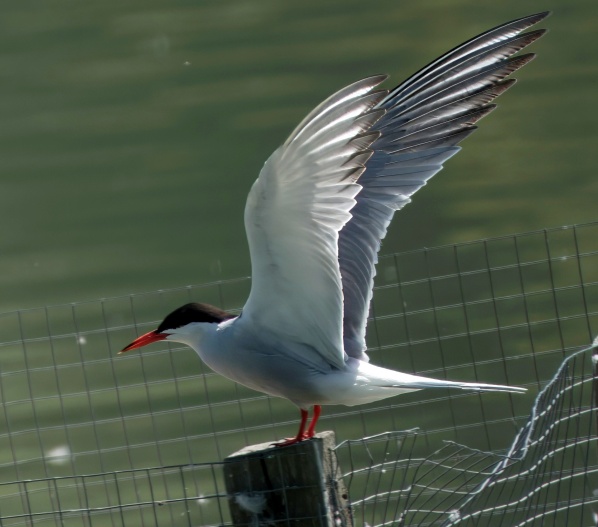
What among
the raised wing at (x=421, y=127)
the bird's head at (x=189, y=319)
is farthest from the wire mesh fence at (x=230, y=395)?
the bird's head at (x=189, y=319)

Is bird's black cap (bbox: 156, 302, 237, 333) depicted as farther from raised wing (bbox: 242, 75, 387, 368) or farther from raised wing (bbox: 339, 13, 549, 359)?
raised wing (bbox: 339, 13, 549, 359)

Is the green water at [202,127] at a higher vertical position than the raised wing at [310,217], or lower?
higher

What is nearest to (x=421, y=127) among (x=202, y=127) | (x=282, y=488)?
(x=282, y=488)

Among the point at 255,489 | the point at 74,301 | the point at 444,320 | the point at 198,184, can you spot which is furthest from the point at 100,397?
the point at 255,489

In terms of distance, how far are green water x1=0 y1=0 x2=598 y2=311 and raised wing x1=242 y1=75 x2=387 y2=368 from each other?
2031 millimetres

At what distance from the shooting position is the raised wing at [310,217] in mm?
2410

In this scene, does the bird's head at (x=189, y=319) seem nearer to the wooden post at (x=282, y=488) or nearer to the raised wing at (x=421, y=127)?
the raised wing at (x=421, y=127)

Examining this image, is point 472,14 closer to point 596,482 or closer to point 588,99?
point 588,99

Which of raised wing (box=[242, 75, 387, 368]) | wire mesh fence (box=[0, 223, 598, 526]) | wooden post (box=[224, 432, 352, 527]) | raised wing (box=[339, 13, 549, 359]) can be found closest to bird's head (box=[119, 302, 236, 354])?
raised wing (box=[242, 75, 387, 368])

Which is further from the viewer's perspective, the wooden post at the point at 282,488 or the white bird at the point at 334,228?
the white bird at the point at 334,228

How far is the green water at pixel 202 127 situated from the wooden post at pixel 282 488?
2584 mm

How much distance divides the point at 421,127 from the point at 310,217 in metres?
1.08

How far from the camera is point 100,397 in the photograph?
4.57m

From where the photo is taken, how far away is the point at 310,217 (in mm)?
2535
